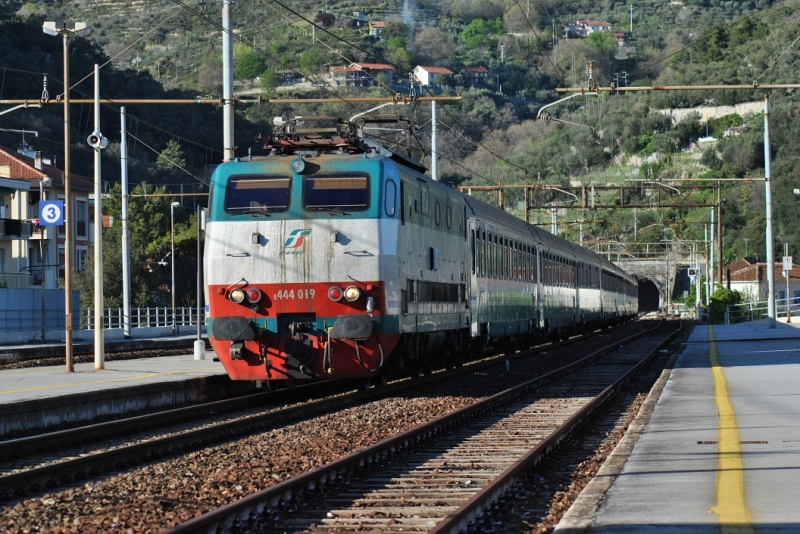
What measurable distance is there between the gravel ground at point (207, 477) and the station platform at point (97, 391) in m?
3.05

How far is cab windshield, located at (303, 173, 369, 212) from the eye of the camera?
61.0 ft

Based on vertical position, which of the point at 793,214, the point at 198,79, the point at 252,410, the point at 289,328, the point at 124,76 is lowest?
the point at 252,410

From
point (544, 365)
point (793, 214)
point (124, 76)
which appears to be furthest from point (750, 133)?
point (544, 365)

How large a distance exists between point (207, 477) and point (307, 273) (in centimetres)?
727

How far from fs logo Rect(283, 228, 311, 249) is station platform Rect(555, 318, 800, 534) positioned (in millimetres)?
5413

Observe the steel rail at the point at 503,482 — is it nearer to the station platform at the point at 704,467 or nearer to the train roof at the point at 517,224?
the station platform at the point at 704,467

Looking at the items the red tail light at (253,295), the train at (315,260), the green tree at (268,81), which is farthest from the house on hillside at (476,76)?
the red tail light at (253,295)

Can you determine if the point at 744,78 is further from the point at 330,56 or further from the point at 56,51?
the point at 56,51

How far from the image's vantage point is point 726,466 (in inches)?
425

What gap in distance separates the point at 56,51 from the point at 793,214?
62.6 meters

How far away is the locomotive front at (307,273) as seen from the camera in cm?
1828

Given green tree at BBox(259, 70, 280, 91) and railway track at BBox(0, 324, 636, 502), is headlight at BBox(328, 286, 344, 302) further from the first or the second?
green tree at BBox(259, 70, 280, 91)

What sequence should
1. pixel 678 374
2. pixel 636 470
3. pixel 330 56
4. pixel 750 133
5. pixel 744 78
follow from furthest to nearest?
pixel 330 56, pixel 750 133, pixel 744 78, pixel 678 374, pixel 636 470

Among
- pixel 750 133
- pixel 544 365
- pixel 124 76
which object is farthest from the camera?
pixel 750 133
